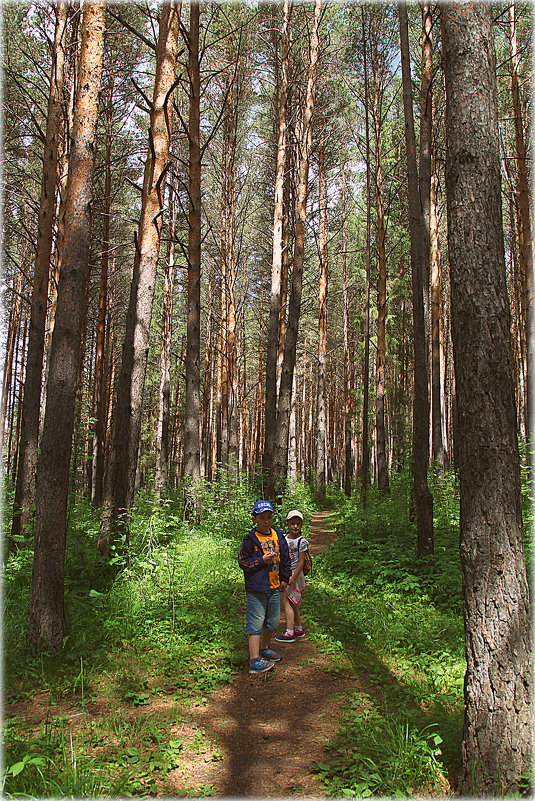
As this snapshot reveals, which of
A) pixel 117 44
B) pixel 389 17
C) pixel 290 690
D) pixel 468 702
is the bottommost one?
pixel 290 690

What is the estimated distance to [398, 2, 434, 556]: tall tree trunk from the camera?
7.97 meters

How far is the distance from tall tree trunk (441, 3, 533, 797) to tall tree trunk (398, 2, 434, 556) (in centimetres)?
467

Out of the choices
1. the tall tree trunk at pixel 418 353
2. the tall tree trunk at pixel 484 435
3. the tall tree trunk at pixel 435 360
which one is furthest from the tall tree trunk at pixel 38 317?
the tall tree trunk at pixel 435 360

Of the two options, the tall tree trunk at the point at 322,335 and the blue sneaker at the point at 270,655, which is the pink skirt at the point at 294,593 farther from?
the tall tree trunk at the point at 322,335

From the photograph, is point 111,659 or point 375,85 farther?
point 375,85

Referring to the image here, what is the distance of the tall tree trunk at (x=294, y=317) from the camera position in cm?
1174

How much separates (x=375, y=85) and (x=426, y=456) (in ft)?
44.5

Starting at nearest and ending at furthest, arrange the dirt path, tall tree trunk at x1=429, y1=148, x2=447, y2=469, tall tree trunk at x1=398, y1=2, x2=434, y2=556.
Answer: the dirt path → tall tree trunk at x1=398, y1=2, x2=434, y2=556 → tall tree trunk at x1=429, y1=148, x2=447, y2=469

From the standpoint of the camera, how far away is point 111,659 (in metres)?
4.99

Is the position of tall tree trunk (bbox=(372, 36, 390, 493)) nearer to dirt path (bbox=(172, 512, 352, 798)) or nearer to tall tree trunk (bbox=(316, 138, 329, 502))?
tall tree trunk (bbox=(316, 138, 329, 502))

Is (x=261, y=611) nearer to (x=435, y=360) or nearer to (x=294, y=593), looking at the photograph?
(x=294, y=593)

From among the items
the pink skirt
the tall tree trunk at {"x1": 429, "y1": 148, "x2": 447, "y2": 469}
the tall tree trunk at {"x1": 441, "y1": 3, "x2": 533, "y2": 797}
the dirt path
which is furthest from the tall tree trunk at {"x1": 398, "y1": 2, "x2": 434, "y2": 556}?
the tall tree trunk at {"x1": 429, "y1": 148, "x2": 447, "y2": 469}

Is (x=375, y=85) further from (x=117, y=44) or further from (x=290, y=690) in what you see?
(x=290, y=690)

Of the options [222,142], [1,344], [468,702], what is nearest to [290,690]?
[468,702]
